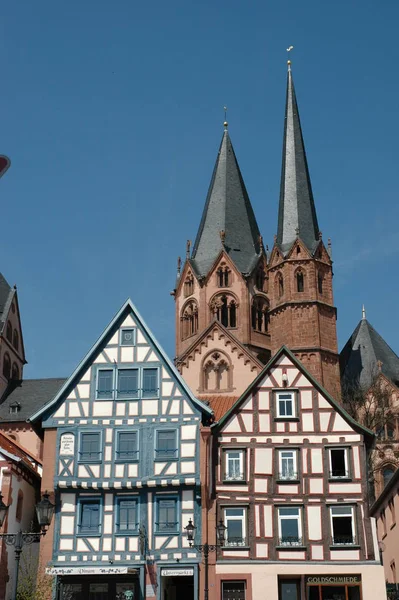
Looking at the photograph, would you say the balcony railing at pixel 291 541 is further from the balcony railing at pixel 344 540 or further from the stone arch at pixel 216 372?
the stone arch at pixel 216 372

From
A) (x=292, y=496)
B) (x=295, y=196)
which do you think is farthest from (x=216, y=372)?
(x=292, y=496)

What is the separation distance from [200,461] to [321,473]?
14.3 ft

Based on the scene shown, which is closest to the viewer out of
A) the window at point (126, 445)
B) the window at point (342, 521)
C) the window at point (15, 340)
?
the window at point (342, 521)

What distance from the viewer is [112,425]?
34031 millimetres

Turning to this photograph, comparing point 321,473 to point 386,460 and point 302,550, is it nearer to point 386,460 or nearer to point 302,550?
point 302,550

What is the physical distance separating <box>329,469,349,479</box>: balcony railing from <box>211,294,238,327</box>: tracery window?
109 ft

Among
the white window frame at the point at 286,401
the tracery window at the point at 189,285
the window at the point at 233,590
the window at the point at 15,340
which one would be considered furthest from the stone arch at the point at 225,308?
the window at the point at 233,590

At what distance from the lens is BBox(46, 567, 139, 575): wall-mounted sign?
31.5 meters

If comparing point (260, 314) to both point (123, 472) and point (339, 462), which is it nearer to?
point (339, 462)

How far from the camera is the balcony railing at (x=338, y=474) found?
3303cm

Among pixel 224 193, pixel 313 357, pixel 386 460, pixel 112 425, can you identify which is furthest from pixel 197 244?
pixel 112 425

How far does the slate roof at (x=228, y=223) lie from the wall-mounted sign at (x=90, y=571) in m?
38.7

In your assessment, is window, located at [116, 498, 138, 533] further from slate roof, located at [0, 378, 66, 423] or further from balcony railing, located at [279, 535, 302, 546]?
slate roof, located at [0, 378, 66, 423]

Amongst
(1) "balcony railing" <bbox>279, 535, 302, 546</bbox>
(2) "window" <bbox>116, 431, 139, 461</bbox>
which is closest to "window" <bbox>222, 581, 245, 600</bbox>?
(1) "balcony railing" <bbox>279, 535, 302, 546</bbox>
